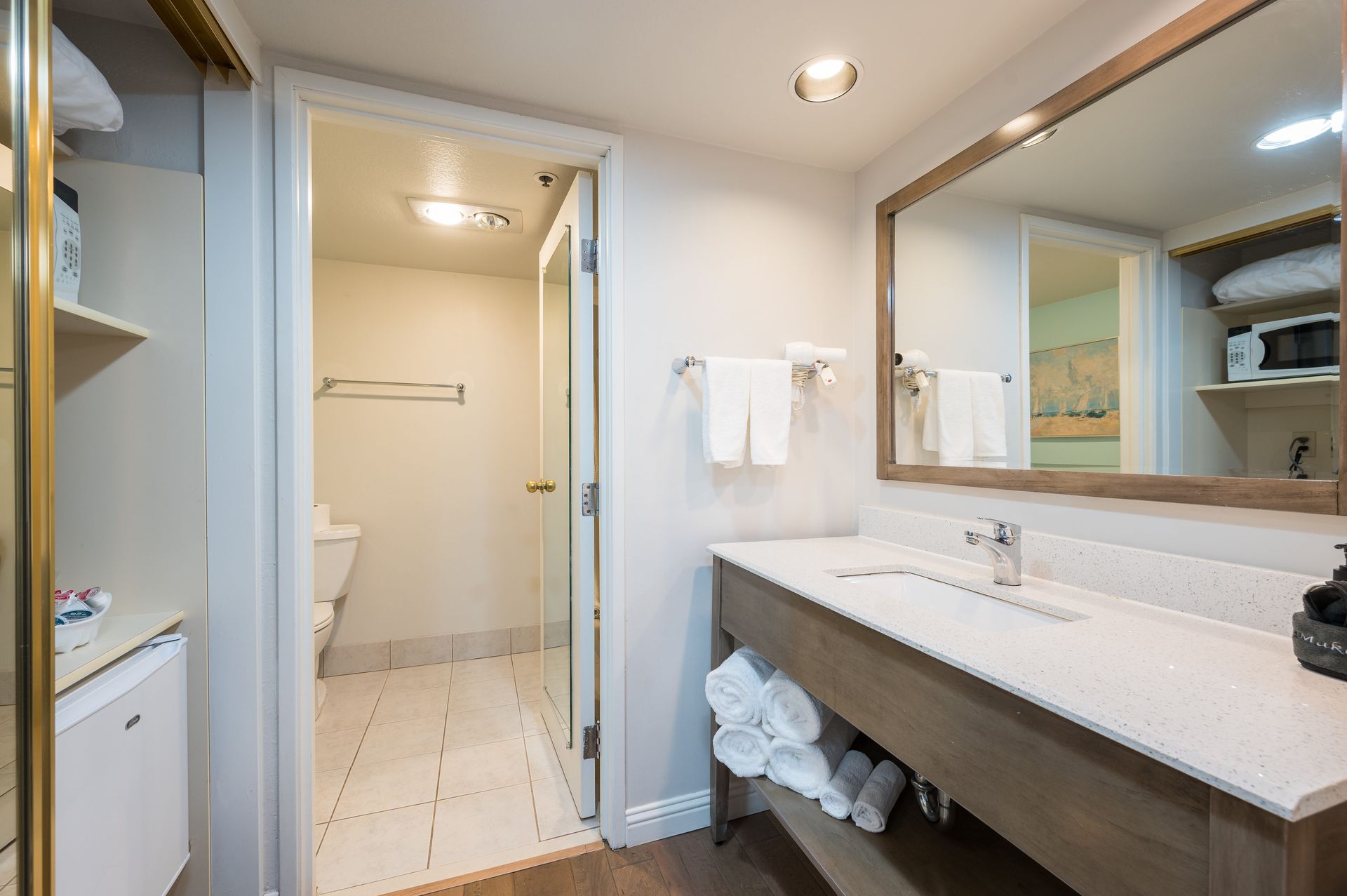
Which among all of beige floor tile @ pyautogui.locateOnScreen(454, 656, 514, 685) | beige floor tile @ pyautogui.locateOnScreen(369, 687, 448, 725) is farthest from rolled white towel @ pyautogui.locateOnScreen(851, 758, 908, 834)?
beige floor tile @ pyautogui.locateOnScreen(454, 656, 514, 685)

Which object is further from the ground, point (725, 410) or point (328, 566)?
point (725, 410)

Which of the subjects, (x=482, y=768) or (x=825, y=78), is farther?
(x=482, y=768)

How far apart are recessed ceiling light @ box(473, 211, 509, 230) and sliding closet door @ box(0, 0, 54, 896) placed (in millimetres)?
1471

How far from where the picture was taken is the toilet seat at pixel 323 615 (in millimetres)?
2256

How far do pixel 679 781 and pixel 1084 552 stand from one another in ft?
4.10

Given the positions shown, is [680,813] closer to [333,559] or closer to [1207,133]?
[333,559]

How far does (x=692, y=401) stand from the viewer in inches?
64.0

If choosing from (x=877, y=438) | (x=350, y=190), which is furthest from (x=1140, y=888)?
(x=350, y=190)

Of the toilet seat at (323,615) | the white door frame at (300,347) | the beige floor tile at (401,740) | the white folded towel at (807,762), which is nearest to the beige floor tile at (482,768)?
the beige floor tile at (401,740)

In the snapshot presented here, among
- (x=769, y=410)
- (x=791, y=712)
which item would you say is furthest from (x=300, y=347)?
(x=791, y=712)

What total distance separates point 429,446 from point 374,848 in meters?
1.79

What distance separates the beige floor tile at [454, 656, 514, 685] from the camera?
8.90 feet

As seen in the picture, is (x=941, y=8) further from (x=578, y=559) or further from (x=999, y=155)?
(x=578, y=559)

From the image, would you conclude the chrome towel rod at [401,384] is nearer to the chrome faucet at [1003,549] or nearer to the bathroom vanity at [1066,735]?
the bathroom vanity at [1066,735]
